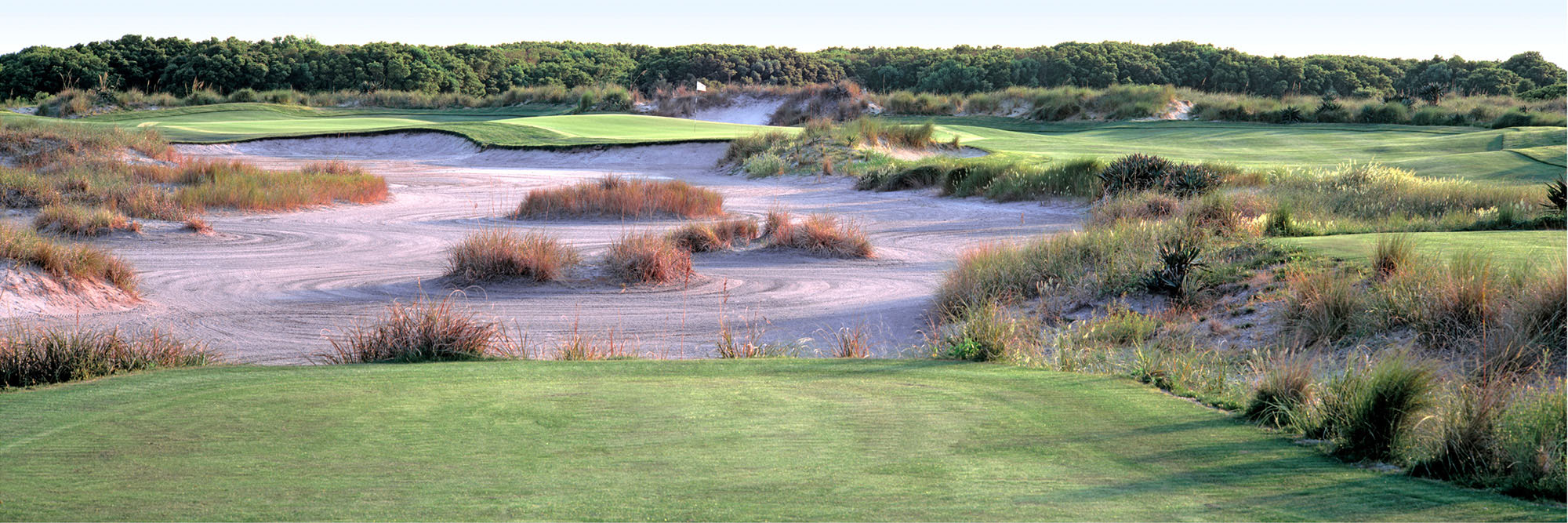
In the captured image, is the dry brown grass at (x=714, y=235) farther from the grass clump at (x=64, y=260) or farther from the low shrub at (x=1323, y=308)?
the low shrub at (x=1323, y=308)

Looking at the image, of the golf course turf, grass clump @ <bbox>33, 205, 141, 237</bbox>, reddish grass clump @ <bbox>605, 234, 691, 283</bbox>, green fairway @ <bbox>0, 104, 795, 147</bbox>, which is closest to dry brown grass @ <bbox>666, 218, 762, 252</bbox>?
reddish grass clump @ <bbox>605, 234, 691, 283</bbox>

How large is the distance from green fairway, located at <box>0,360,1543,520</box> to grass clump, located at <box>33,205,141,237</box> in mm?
11259

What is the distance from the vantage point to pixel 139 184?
19.4m

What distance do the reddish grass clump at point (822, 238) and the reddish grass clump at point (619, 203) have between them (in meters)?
3.75

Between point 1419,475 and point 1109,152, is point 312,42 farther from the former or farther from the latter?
point 1419,475

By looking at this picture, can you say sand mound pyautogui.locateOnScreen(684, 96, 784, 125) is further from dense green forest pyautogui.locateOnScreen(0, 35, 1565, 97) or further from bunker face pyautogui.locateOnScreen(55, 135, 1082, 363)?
bunker face pyautogui.locateOnScreen(55, 135, 1082, 363)

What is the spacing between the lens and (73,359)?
271 inches

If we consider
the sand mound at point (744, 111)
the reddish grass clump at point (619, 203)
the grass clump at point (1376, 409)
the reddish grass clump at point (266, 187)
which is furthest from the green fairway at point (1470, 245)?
the sand mound at point (744, 111)

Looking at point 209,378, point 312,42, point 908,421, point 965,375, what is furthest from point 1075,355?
point 312,42

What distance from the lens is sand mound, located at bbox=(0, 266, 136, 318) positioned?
35.2 ft

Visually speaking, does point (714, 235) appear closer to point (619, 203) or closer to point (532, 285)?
point (532, 285)

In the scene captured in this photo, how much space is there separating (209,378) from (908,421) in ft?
12.3

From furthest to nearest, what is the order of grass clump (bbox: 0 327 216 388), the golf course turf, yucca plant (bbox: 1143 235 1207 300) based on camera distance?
1. the golf course turf
2. yucca plant (bbox: 1143 235 1207 300)
3. grass clump (bbox: 0 327 216 388)

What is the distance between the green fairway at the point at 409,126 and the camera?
35.8 meters
